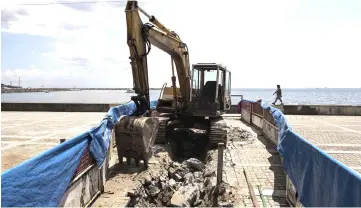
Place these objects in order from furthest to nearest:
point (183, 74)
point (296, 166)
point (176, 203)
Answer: point (183, 74) < point (176, 203) < point (296, 166)

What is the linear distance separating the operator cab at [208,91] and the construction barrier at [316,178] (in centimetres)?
489

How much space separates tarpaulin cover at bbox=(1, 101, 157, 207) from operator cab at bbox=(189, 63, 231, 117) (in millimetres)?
6469

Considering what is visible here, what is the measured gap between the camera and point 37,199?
13.9 ft

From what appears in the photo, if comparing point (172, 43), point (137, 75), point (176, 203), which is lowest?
point (176, 203)

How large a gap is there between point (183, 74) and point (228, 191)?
20.2 ft

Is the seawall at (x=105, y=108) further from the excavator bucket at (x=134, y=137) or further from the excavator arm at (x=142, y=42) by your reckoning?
the excavator bucket at (x=134, y=137)

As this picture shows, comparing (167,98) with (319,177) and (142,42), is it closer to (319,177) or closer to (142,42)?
(142,42)

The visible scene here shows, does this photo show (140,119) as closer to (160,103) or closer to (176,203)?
(176,203)

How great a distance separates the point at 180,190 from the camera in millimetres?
7633

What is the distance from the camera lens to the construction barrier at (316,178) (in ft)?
11.7

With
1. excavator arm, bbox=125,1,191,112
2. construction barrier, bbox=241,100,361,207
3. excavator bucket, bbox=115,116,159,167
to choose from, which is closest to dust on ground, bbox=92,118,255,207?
excavator bucket, bbox=115,116,159,167

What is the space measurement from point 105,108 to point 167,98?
48.4 feet

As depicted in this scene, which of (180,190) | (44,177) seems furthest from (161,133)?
(44,177)

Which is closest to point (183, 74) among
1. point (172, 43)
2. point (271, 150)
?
point (172, 43)
